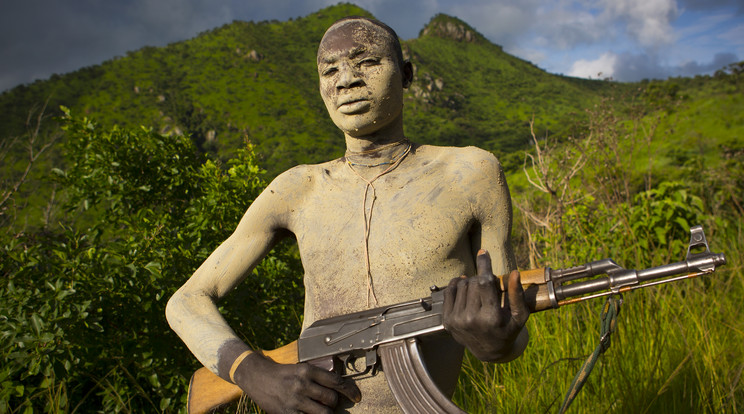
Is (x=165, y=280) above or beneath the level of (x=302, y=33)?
beneath

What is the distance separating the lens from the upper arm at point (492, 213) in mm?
2092

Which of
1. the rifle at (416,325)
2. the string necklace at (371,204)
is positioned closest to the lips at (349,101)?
the string necklace at (371,204)

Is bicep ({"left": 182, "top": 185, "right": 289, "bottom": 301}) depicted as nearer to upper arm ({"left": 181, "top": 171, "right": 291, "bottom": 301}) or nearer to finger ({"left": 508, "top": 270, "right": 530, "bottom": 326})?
upper arm ({"left": 181, "top": 171, "right": 291, "bottom": 301})

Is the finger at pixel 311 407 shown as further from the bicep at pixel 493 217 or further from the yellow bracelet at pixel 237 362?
the bicep at pixel 493 217

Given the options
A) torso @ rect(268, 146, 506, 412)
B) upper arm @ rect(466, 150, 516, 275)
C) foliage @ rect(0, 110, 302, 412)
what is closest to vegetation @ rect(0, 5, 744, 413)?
foliage @ rect(0, 110, 302, 412)

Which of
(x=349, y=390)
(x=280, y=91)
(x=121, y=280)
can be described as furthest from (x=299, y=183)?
(x=280, y=91)

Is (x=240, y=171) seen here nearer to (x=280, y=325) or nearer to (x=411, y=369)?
(x=280, y=325)

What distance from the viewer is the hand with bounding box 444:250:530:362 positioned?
5.24ft

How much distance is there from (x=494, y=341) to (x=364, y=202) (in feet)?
2.45

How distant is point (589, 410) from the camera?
3.38 meters

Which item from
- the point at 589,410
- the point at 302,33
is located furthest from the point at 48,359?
the point at 302,33

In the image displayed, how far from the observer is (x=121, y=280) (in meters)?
3.55

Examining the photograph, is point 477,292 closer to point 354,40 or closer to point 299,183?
point 299,183

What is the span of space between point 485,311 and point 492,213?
594mm
